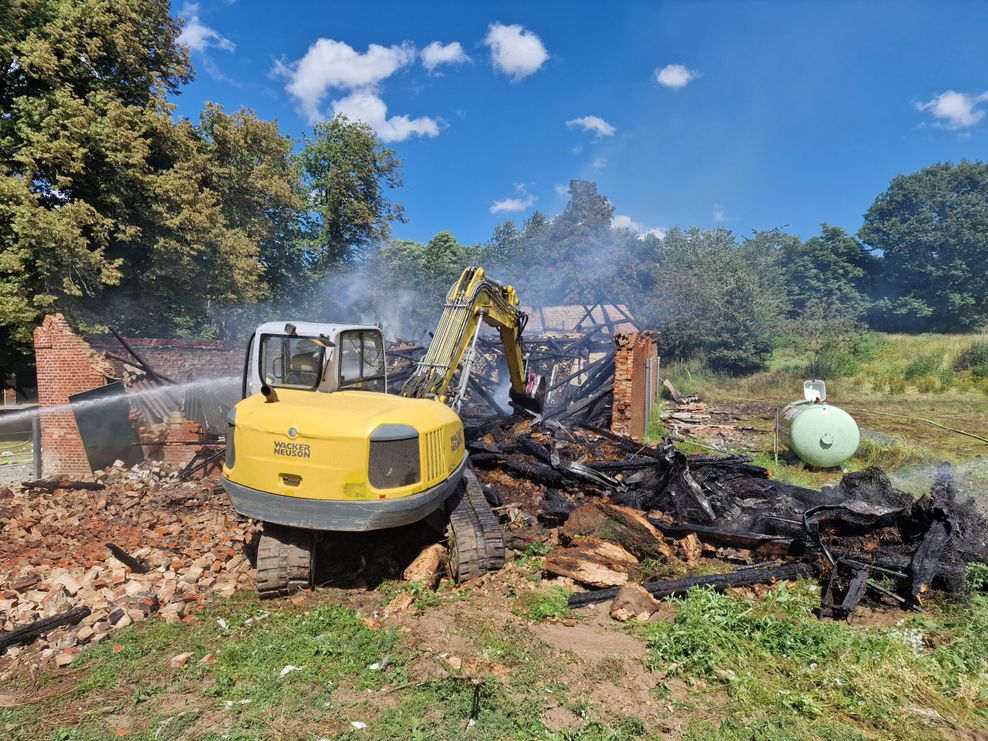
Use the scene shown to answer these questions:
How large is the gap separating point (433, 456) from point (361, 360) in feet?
Result: 5.99

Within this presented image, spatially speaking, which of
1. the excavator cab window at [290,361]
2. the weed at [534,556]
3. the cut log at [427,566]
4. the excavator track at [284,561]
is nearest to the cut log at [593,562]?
the weed at [534,556]

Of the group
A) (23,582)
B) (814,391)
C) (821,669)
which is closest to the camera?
(821,669)

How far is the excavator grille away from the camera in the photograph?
197 inches

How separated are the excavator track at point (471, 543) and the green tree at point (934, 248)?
43825 mm

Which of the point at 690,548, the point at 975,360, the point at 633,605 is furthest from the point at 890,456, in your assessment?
the point at 975,360

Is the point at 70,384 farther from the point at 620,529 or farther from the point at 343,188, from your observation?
the point at 343,188

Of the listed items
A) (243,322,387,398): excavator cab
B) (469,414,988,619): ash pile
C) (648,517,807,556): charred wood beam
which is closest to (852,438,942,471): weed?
(469,414,988,619): ash pile

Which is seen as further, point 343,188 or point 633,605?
point 343,188

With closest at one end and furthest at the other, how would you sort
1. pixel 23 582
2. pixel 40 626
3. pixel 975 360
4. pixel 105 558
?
pixel 40 626 < pixel 23 582 < pixel 105 558 < pixel 975 360

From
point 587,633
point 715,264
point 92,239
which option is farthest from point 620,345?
point 715,264

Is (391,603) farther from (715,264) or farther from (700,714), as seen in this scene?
(715,264)

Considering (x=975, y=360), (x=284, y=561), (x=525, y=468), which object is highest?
(x=975, y=360)

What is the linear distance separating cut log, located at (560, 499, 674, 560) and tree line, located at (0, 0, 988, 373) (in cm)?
1309

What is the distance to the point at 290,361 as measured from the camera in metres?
5.84
